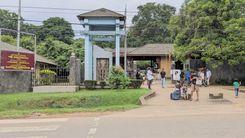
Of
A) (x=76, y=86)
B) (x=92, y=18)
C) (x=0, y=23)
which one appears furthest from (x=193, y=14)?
(x=0, y=23)

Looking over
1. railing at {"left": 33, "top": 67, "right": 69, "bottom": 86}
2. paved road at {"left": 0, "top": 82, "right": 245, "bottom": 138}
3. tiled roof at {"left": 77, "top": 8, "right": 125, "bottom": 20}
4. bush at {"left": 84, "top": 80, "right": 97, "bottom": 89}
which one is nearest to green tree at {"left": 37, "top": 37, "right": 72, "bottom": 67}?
tiled roof at {"left": 77, "top": 8, "right": 125, "bottom": 20}

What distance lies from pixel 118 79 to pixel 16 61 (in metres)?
6.36

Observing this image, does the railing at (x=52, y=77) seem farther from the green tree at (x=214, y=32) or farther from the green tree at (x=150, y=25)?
the green tree at (x=150, y=25)

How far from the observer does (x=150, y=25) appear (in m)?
89.9

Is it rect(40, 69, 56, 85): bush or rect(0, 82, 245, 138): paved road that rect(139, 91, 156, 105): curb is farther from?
rect(40, 69, 56, 85): bush

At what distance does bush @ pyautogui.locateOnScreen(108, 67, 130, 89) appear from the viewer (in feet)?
95.0

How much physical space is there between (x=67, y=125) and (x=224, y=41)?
27336 millimetres

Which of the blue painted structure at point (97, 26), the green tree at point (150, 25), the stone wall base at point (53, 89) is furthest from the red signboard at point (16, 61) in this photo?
the green tree at point (150, 25)

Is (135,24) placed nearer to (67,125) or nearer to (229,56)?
(229,56)

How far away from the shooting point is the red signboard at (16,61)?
2739cm

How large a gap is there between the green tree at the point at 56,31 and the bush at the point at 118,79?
171 ft

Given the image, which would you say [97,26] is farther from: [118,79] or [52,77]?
[118,79]

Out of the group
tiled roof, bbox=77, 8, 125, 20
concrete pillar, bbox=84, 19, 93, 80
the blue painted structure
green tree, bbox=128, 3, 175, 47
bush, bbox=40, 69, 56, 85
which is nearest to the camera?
bush, bbox=40, 69, 56, 85

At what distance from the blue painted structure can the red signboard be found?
6966mm
